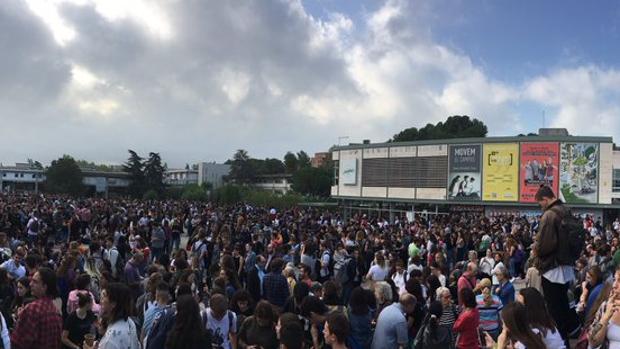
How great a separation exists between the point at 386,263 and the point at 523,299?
7.20m

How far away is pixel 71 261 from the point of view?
8.55m

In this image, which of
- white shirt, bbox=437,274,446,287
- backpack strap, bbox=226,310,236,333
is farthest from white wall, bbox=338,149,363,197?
backpack strap, bbox=226,310,236,333

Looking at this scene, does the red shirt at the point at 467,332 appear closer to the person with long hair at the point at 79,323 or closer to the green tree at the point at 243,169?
the person with long hair at the point at 79,323

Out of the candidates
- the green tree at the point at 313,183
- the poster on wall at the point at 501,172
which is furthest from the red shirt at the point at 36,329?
the green tree at the point at 313,183

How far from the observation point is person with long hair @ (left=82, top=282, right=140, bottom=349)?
459cm

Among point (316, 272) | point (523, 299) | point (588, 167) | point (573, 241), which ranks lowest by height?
point (316, 272)

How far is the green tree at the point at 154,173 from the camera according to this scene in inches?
3401

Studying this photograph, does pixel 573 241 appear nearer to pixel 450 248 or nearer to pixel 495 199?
pixel 450 248

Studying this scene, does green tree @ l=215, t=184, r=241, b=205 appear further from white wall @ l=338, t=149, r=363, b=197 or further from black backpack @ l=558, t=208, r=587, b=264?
black backpack @ l=558, t=208, r=587, b=264

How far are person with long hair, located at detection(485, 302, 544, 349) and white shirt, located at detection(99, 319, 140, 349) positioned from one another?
318 centimetres

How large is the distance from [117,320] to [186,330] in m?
0.71

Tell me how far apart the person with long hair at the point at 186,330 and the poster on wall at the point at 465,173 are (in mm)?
44031

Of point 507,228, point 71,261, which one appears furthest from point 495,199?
point 71,261

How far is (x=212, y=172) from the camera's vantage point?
127 m
